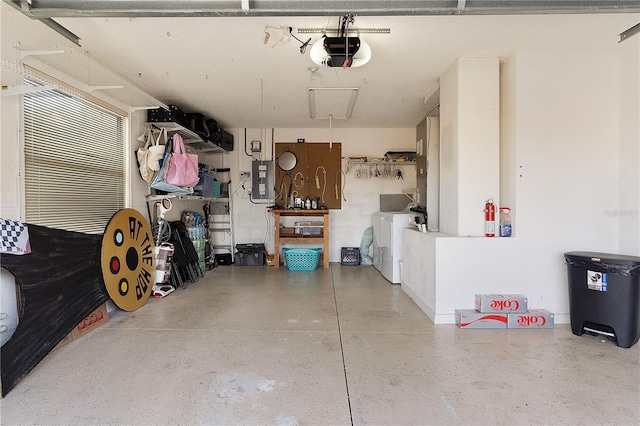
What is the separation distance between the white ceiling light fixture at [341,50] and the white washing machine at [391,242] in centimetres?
230

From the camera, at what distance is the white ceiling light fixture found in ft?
8.29

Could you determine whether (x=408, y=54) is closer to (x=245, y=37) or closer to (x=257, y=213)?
(x=245, y=37)

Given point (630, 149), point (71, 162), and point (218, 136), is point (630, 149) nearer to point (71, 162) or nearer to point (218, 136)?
point (71, 162)

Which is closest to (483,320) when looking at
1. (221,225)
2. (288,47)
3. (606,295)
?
(606,295)

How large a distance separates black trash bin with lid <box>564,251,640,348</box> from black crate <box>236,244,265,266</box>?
175 inches

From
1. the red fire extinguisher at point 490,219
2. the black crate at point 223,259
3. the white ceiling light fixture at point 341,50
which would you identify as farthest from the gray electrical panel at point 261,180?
the red fire extinguisher at point 490,219

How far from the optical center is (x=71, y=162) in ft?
9.39

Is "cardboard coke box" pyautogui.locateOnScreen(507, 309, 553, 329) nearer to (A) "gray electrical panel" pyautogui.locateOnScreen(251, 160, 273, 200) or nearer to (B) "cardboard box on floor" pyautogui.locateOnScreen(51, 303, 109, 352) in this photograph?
(B) "cardboard box on floor" pyautogui.locateOnScreen(51, 303, 109, 352)

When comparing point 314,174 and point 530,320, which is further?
point 314,174

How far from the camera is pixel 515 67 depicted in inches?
115

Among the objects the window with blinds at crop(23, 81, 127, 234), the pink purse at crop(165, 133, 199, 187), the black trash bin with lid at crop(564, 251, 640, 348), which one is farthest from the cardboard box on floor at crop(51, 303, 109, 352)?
the black trash bin with lid at crop(564, 251, 640, 348)

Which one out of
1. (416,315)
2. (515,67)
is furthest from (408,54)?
(416,315)

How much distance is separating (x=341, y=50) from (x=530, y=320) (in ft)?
9.27

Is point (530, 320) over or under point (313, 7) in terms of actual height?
under
